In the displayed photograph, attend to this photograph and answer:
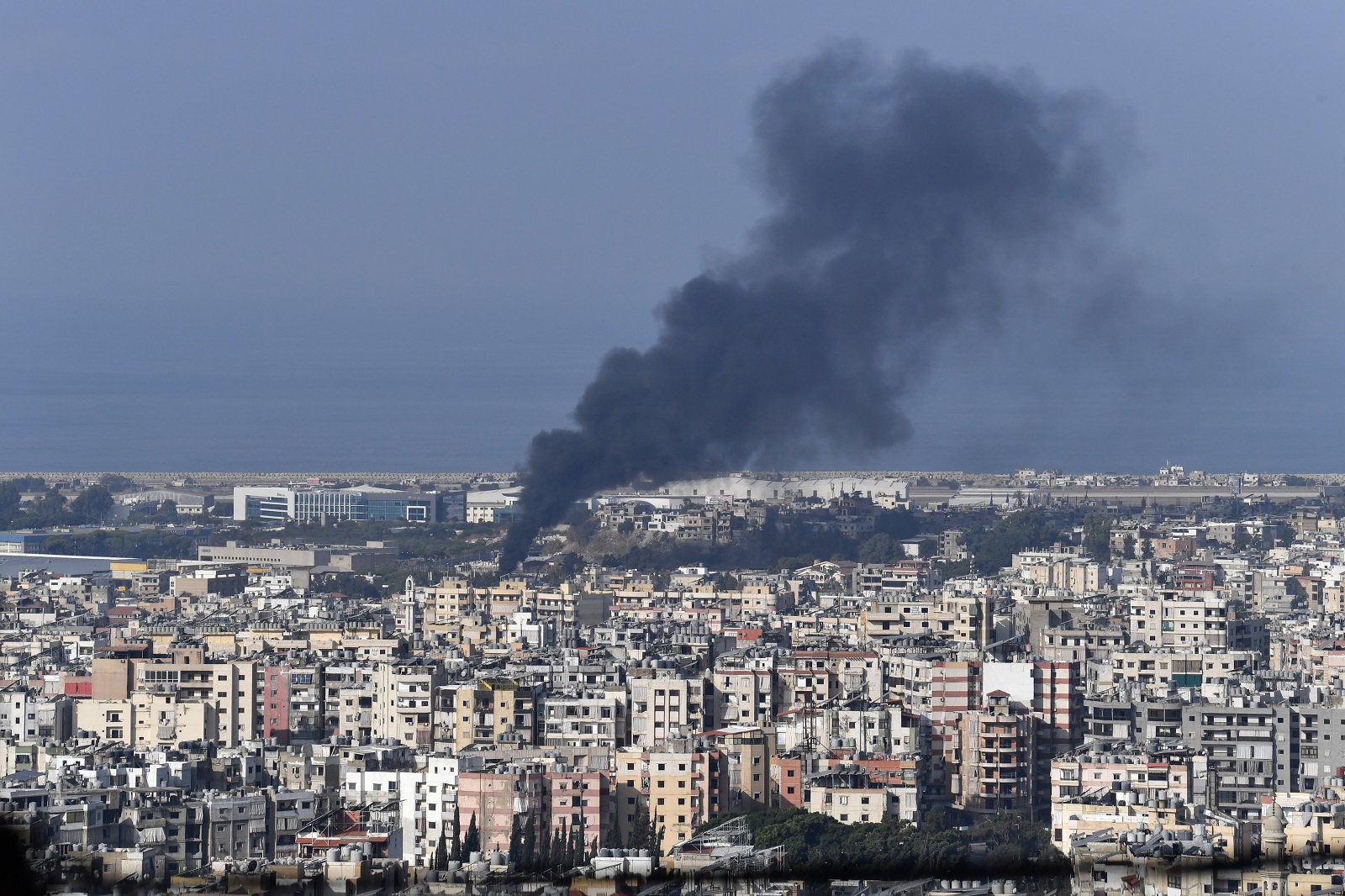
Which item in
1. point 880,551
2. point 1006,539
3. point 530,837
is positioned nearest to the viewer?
point 530,837

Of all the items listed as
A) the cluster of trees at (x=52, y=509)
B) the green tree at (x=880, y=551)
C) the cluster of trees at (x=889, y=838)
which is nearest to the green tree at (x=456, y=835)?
Answer: the cluster of trees at (x=889, y=838)

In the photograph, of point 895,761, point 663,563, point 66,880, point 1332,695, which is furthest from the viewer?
point 663,563

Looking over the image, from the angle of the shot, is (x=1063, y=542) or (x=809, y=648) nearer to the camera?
(x=809, y=648)

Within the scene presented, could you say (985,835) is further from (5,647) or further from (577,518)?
(577,518)

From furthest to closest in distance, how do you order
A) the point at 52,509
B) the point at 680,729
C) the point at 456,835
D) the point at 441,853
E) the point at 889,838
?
the point at 52,509 → the point at 680,729 → the point at 889,838 → the point at 456,835 → the point at 441,853

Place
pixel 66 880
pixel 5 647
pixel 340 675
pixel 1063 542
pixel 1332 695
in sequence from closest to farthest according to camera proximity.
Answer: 1. pixel 66 880
2. pixel 1332 695
3. pixel 340 675
4. pixel 5 647
5. pixel 1063 542

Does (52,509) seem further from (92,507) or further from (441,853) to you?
(441,853)

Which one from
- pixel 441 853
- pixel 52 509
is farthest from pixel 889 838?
pixel 52 509

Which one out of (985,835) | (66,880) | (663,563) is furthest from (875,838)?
(663,563)
